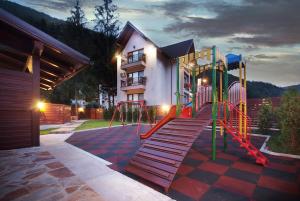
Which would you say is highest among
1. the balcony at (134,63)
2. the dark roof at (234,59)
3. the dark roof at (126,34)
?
the dark roof at (126,34)

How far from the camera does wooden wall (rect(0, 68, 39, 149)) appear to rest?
5230 millimetres

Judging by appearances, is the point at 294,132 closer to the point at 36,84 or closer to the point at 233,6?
→ the point at 233,6

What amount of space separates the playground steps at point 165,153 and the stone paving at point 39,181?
114 centimetres

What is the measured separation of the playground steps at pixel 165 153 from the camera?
3.07m

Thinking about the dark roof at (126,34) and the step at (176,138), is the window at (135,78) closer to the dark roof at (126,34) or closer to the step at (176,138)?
the dark roof at (126,34)

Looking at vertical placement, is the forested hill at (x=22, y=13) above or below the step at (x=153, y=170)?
above

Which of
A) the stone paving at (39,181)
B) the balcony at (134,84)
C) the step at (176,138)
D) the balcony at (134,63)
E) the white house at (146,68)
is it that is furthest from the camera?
the balcony at (134,84)

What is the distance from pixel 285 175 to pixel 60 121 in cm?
1907

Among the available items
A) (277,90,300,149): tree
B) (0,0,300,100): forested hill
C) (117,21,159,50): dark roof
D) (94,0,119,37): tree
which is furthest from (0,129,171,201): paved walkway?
(94,0,119,37): tree

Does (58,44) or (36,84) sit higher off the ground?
(58,44)

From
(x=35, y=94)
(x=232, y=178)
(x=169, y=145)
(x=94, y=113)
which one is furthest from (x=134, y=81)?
(x=232, y=178)

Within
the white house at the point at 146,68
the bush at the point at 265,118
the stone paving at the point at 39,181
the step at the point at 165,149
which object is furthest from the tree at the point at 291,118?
the white house at the point at 146,68

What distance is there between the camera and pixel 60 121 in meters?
16.9

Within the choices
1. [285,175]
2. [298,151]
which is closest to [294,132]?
[298,151]
